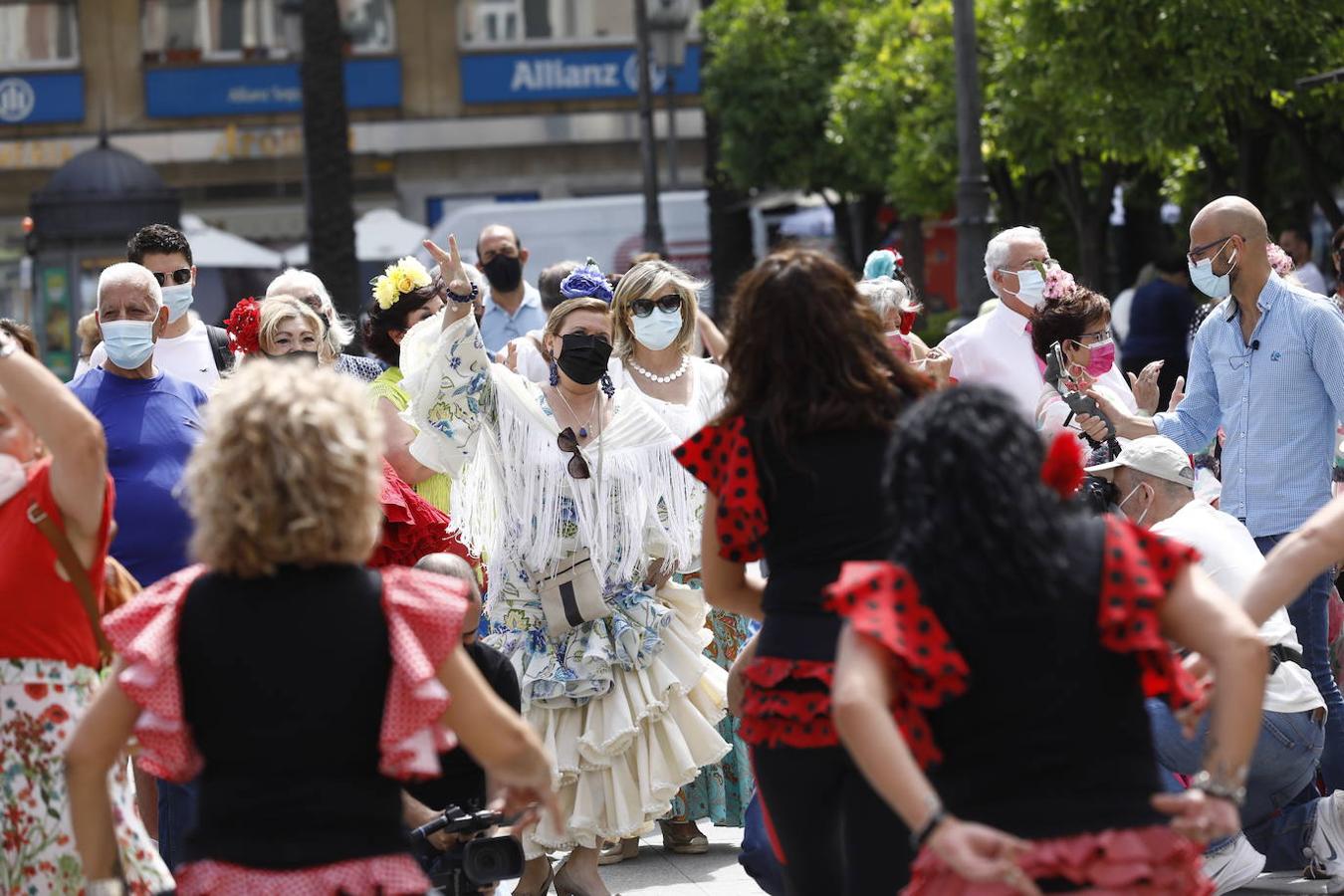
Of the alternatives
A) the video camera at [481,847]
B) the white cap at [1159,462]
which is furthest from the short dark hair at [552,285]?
the video camera at [481,847]

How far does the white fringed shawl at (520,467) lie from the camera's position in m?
6.41

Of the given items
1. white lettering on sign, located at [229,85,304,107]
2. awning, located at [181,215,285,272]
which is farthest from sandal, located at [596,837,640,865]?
white lettering on sign, located at [229,85,304,107]

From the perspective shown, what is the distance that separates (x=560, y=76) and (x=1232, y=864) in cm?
3235

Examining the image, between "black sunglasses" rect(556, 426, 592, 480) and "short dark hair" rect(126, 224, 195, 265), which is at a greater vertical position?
"short dark hair" rect(126, 224, 195, 265)

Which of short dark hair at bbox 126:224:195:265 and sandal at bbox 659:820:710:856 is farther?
short dark hair at bbox 126:224:195:265

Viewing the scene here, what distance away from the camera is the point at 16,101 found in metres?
36.0

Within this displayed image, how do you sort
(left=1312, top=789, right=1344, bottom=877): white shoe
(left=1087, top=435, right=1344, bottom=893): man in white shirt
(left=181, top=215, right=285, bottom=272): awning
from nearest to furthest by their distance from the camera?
1. (left=1087, top=435, right=1344, bottom=893): man in white shirt
2. (left=1312, top=789, right=1344, bottom=877): white shoe
3. (left=181, top=215, right=285, bottom=272): awning

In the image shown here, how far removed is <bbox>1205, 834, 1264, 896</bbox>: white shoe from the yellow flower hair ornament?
3469 mm

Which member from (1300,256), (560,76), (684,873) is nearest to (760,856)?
(684,873)

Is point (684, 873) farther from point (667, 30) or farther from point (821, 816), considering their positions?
point (667, 30)

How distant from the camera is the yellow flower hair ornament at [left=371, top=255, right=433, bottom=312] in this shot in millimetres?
7586

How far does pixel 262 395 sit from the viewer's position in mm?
3328

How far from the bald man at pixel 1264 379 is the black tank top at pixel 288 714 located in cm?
389

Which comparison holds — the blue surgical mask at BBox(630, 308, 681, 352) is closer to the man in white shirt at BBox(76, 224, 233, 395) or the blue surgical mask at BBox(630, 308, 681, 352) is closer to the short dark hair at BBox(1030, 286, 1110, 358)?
the short dark hair at BBox(1030, 286, 1110, 358)
